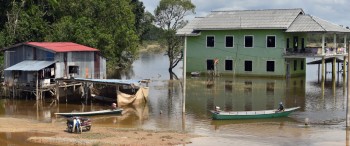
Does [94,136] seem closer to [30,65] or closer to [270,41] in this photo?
[30,65]

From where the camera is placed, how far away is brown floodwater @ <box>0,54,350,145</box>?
90.3 ft

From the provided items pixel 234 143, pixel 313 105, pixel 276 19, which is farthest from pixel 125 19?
pixel 234 143

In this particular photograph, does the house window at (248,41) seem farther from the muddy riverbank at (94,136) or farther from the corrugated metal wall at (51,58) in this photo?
the muddy riverbank at (94,136)

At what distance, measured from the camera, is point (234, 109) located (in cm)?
3709

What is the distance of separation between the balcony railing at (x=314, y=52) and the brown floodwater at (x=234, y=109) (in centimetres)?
304

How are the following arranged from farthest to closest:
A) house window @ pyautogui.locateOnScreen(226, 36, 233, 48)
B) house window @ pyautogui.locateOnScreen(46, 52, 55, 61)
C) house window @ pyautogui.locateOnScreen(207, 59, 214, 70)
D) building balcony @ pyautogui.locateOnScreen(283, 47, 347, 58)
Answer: house window @ pyautogui.locateOnScreen(207, 59, 214, 70) → house window @ pyautogui.locateOnScreen(226, 36, 233, 48) → building balcony @ pyautogui.locateOnScreen(283, 47, 347, 58) → house window @ pyautogui.locateOnScreen(46, 52, 55, 61)

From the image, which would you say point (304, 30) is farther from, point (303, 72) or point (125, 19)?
point (125, 19)

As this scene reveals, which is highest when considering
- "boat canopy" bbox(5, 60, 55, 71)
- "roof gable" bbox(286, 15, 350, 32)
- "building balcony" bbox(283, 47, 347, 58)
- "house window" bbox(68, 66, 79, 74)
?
"roof gable" bbox(286, 15, 350, 32)

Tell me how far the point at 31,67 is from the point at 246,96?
17810 mm

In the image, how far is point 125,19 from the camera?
60.3 m

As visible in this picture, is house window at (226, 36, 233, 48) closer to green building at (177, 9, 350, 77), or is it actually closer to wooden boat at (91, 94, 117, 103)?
green building at (177, 9, 350, 77)

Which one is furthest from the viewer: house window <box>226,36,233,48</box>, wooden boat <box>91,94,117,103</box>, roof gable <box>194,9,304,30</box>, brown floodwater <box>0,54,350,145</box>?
house window <box>226,36,233,48</box>

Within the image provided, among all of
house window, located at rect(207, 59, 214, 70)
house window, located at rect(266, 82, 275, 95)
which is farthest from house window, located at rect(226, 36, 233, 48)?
house window, located at rect(266, 82, 275, 95)

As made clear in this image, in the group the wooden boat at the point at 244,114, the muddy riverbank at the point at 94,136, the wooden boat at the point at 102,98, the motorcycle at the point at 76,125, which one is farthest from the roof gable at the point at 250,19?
the motorcycle at the point at 76,125
